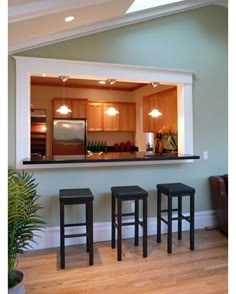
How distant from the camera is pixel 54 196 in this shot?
3408 millimetres

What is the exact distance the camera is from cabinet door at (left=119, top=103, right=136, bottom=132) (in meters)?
7.36

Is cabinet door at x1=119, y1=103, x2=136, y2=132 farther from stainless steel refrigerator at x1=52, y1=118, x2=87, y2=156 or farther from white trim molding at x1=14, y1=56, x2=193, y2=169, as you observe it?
white trim molding at x1=14, y1=56, x2=193, y2=169

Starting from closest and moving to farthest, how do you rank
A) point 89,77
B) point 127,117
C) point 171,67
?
point 89,77
point 171,67
point 127,117

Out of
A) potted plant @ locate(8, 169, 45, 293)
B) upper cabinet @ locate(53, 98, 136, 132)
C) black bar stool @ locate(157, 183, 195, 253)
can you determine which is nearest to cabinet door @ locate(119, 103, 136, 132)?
upper cabinet @ locate(53, 98, 136, 132)

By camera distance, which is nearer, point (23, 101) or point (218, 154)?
point (23, 101)

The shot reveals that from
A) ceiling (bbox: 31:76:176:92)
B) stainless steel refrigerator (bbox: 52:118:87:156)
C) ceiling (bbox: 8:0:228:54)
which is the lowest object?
stainless steel refrigerator (bbox: 52:118:87:156)

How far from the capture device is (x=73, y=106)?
267 inches

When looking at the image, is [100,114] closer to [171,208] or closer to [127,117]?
[127,117]

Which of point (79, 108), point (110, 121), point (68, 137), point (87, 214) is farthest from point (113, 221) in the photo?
point (110, 121)

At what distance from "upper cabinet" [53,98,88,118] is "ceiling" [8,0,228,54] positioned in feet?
11.3

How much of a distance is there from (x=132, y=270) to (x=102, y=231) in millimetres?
887

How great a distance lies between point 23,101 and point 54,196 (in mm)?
1246

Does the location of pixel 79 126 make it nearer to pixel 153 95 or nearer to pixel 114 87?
pixel 114 87

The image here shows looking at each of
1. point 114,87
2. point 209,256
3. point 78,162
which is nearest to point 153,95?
point 114,87
